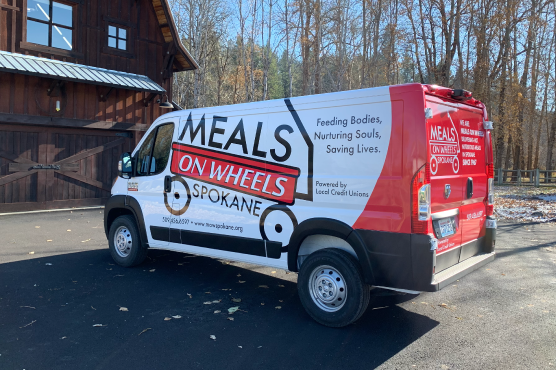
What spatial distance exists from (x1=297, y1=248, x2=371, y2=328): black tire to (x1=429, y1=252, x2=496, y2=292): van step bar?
2.23 feet

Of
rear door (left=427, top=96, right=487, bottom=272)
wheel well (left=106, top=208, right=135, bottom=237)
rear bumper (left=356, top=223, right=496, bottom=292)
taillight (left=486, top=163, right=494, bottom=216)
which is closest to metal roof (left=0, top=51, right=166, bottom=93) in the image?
wheel well (left=106, top=208, right=135, bottom=237)

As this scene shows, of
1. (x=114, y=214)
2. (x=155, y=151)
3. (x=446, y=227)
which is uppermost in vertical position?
(x=155, y=151)

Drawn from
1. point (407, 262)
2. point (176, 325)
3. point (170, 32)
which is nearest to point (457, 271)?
point (407, 262)

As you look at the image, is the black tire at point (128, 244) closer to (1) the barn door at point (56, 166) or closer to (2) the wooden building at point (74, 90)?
(2) the wooden building at point (74, 90)

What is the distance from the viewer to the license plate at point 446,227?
13.7ft

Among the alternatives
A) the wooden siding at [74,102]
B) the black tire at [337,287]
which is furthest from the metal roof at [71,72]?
the black tire at [337,287]

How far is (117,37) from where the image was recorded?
582 inches

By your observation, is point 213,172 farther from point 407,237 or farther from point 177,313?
point 407,237

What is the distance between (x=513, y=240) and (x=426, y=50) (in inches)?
894

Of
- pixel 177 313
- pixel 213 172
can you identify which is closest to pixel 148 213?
pixel 213 172

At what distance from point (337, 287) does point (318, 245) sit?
21.4 inches

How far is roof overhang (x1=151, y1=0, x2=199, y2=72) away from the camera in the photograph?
15363mm

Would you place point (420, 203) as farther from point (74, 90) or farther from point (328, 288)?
point (74, 90)

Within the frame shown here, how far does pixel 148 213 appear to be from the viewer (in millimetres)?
6359
